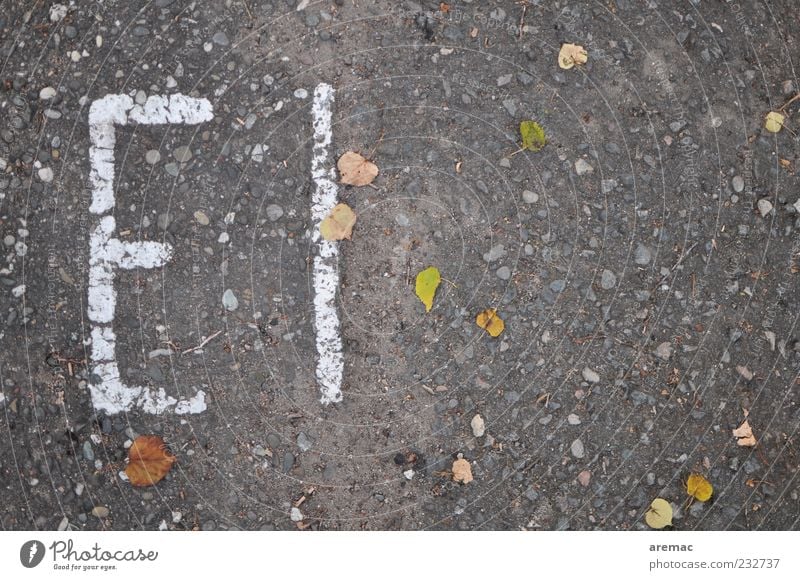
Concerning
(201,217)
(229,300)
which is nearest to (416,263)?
(229,300)

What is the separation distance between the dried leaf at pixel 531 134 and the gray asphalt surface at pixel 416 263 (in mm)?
44

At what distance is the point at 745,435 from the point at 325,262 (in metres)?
1.67

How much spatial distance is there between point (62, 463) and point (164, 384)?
1.55ft

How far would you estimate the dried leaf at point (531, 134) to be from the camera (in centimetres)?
215

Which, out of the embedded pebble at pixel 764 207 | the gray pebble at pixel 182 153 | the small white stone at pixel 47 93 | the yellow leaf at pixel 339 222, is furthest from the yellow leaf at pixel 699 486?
the small white stone at pixel 47 93

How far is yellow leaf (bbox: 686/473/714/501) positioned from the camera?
2189mm

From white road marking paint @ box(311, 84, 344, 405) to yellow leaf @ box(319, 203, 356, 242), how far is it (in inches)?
0.8

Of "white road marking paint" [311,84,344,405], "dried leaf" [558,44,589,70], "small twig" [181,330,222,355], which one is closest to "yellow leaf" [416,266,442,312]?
"white road marking paint" [311,84,344,405]

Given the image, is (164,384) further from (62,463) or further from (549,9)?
(549,9)

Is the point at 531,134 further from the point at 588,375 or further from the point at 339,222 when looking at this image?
the point at 588,375

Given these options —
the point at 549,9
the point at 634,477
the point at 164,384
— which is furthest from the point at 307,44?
the point at 634,477

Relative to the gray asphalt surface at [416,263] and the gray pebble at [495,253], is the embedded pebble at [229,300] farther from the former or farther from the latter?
the gray pebble at [495,253]

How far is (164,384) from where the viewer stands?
219 centimetres

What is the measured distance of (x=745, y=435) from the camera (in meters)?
2.19
